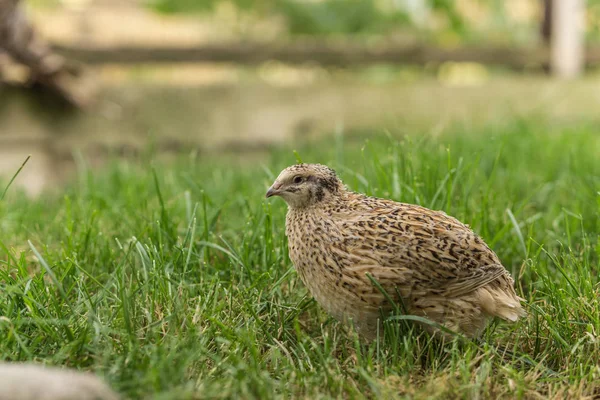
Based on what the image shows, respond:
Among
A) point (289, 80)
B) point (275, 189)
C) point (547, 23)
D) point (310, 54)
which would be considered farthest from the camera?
point (547, 23)

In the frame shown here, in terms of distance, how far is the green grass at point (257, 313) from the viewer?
231 cm

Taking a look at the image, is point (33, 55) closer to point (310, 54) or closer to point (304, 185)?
point (310, 54)

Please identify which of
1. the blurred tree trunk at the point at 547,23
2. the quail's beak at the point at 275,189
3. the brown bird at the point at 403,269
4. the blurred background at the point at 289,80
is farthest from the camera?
the blurred tree trunk at the point at 547,23

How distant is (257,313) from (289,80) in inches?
209

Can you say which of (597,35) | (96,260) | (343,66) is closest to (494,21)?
(597,35)

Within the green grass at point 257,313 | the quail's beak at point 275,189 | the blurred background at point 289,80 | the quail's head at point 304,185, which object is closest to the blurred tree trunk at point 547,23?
the blurred background at point 289,80

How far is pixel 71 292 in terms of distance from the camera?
293 centimetres

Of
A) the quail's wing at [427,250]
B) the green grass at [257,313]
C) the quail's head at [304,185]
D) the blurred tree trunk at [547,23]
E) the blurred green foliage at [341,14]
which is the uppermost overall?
the blurred green foliage at [341,14]

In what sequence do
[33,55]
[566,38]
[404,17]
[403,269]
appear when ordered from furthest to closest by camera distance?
[404,17] → [566,38] → [33,55] → [403,269]

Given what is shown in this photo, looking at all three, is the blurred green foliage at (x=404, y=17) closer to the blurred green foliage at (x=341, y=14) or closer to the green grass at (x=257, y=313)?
the blurred green foliage at (x=341, y=14)

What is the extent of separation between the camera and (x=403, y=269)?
254 cm

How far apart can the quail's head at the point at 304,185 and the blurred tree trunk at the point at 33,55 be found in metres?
4.05

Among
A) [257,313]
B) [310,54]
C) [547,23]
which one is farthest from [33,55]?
[547,23]

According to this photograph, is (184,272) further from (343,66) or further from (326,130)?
(343,66)
